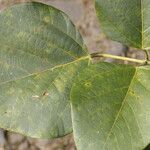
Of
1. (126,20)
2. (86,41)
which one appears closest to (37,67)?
(126,20)

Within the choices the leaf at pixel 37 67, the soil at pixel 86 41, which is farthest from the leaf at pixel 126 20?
the soil at pixel 86 41

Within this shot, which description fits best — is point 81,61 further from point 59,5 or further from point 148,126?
point 59,5

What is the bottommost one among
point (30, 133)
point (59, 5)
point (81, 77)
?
point (59, 5)

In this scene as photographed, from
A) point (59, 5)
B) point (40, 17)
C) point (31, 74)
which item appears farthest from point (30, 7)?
point (59, 5)

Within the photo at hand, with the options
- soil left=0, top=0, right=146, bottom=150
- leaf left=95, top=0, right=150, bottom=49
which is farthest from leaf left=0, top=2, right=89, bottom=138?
soil left=0, top=0, right=146, bottom=150

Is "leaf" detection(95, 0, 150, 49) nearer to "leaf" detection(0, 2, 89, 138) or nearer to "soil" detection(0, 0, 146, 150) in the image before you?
"leaf" detection(0, 2, 89, 138)
